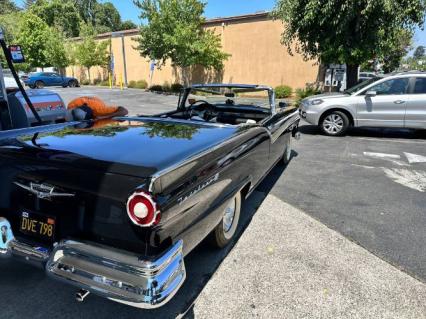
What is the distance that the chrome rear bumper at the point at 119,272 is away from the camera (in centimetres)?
187

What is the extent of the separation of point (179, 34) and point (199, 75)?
13.7ft

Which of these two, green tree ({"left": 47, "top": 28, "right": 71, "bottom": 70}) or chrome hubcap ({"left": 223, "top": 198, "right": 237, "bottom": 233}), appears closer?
chrome hubcap ({"left": 223, "top": 198, "right": 237, "bottom": 233})

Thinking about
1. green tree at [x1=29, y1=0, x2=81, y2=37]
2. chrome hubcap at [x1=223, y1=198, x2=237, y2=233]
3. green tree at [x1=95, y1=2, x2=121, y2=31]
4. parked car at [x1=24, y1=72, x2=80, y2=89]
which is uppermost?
green tree at [x1=95, y1=2, x2=121, y2=31]

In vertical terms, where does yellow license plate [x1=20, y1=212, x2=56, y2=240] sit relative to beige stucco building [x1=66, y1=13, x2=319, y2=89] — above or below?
below

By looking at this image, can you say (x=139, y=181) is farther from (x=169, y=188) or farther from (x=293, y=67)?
(x=293, y=67)

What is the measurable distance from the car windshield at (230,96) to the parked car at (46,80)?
79.7 feet

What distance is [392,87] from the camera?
8.21m

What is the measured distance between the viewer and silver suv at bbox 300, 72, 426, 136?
8.04m

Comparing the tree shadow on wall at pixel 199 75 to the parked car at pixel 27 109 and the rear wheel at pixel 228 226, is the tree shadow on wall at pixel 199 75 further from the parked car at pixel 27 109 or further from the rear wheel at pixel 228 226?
the rear wheel at pixel 228 226

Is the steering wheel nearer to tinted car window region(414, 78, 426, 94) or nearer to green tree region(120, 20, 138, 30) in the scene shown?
tinted car window region(414, 78, 426, 94)

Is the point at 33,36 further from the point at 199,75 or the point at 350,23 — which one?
the point at 350,23

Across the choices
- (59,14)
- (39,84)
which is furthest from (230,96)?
(59,14)

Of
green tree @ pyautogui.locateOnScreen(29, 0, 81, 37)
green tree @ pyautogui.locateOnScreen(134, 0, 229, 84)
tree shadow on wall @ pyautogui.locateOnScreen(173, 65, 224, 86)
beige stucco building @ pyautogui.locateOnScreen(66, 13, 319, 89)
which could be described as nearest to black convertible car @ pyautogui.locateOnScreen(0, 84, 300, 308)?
beige stucco building @ pyautogui.locateOnScreen(66, 13, 319, 89)

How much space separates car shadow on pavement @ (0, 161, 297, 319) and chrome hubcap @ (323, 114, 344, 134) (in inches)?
257
